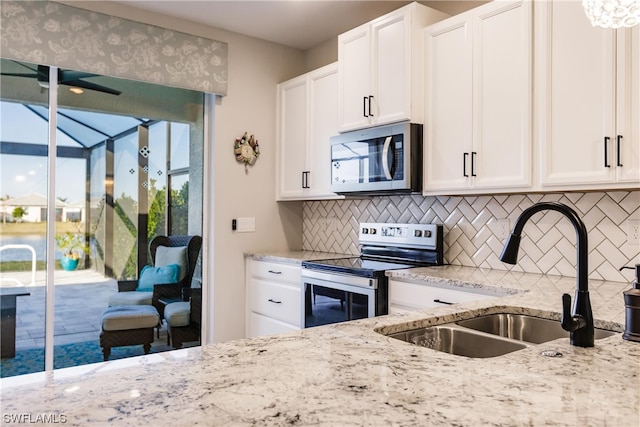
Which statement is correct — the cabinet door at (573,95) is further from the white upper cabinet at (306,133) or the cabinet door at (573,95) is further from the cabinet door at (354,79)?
the white upper cabinet at (306,133)

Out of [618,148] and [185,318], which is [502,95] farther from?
[185,318]

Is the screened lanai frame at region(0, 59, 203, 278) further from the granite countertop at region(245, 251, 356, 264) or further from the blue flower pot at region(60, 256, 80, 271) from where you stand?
the granite countertop at region(245, 251, 356, 264)

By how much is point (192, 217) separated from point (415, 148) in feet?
6.06

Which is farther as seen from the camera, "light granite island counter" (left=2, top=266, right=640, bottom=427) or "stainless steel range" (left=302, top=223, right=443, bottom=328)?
"stainless steel range" (left=302, top=223, right=443, bottom=328)

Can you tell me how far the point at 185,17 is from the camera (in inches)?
135

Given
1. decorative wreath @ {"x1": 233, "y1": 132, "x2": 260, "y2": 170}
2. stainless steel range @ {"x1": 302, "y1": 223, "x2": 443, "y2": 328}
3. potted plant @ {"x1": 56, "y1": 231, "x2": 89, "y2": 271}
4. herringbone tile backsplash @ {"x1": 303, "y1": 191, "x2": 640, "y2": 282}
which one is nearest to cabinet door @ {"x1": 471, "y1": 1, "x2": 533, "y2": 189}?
herringbone tile backsplash @ {"x1": 303, "y1": 191, "x2": 640, "y2": 282}

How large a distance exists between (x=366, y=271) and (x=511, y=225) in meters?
0.86

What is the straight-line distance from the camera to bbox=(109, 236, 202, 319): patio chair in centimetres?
333

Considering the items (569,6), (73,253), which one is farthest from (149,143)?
(569,6)

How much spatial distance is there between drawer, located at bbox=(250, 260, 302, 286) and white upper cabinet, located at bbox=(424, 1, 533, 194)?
1096 mm

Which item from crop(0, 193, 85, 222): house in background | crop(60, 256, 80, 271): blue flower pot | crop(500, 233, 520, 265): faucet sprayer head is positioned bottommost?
crop(60, 256, 80, 271): blue flower pot

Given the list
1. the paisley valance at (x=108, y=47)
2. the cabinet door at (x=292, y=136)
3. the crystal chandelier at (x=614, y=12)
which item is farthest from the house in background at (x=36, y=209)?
the crystal chandelier at (x=614, y=12)

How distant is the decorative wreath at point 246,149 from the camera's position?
3740 mm

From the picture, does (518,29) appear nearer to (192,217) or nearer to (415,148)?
(415,148)
